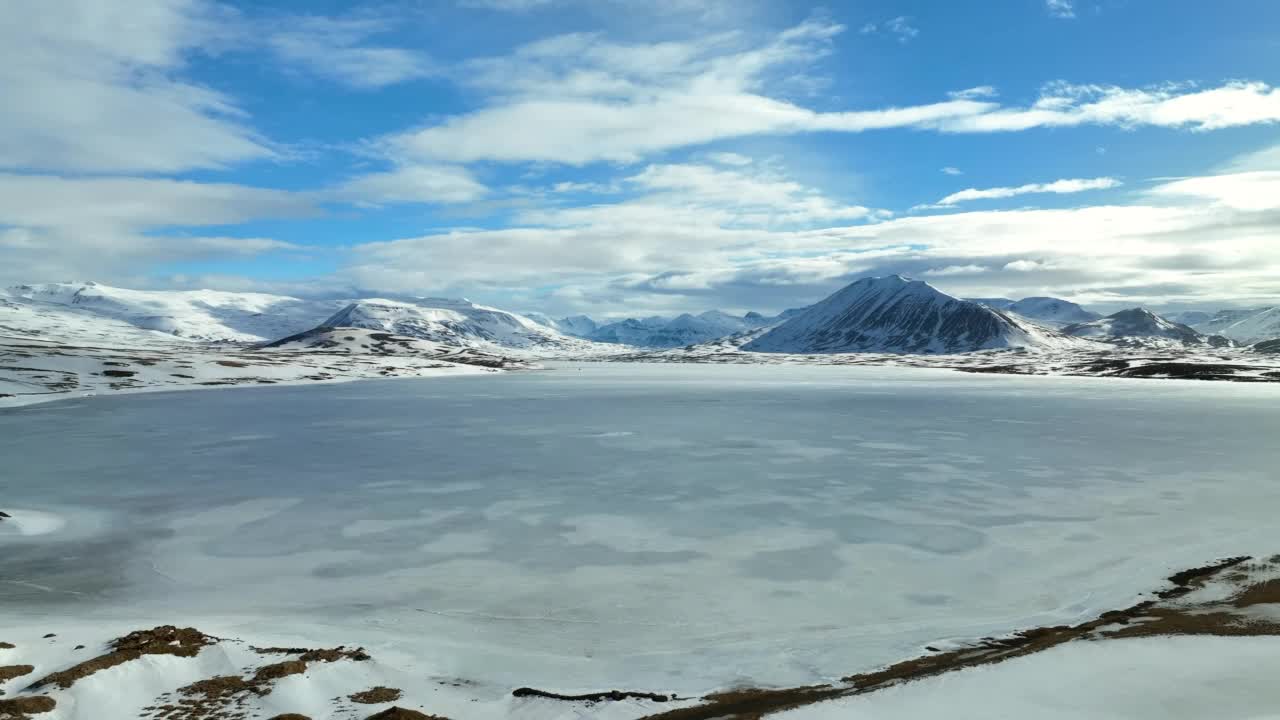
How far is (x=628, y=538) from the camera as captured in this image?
69.8 feet

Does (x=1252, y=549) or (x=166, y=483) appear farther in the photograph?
(x=166, y=483)

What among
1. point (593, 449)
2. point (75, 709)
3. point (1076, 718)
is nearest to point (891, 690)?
point (1076, 718)

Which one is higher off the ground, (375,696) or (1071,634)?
(1071,634)

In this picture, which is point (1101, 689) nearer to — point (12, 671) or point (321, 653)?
point (321, 653)

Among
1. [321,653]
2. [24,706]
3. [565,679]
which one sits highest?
[24,706]

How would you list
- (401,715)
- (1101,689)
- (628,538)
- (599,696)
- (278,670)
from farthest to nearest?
(628,538) < (278,670) < (599,696) < (1101,689) < (401,715)

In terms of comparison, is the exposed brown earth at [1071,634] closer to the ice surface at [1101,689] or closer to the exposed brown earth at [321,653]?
the ice surface at [1101,689]

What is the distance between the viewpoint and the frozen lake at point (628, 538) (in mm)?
14359

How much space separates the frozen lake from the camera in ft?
47.1

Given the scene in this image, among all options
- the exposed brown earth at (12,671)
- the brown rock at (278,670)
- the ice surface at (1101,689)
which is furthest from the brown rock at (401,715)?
the exposed brown earth at (12,671)

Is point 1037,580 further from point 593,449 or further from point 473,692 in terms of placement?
point 593,449

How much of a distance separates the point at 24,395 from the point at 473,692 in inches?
4063

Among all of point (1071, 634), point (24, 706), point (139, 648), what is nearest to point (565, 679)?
point (139, 648)

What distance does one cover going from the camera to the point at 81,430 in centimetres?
5062
